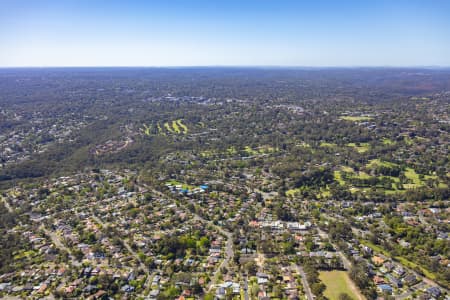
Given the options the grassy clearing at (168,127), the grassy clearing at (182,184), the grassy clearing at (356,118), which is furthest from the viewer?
the grassy clearing at (356,118)

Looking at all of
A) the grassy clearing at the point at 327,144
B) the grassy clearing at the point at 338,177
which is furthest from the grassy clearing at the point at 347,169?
the grassy clearing at the point at 327,144

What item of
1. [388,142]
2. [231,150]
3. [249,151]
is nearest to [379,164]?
[388,142]

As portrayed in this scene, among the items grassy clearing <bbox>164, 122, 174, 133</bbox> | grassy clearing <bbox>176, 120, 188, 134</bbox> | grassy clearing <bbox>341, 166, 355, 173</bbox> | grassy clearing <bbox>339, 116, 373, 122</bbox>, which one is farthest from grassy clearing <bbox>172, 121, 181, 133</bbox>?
grassy clearing <bbox>339, 116, 373, 122</bbox>

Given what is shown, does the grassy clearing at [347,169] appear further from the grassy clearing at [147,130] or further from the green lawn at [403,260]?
the grassy clearing at [147,130]

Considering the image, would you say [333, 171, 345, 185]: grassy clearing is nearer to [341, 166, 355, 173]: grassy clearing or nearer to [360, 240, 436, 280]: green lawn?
[341, 166, 355, 173]: grassy clearing

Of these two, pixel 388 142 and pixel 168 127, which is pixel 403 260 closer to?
pixel 388 142

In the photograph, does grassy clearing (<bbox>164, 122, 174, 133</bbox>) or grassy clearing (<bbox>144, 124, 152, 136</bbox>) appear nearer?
grassy clearing (<bbox>144, 124, 152, 136</bbox>)

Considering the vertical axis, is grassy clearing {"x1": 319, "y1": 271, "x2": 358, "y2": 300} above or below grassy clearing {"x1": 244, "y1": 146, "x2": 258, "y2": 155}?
below

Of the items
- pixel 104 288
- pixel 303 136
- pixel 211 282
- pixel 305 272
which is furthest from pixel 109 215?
pixel 303 136
